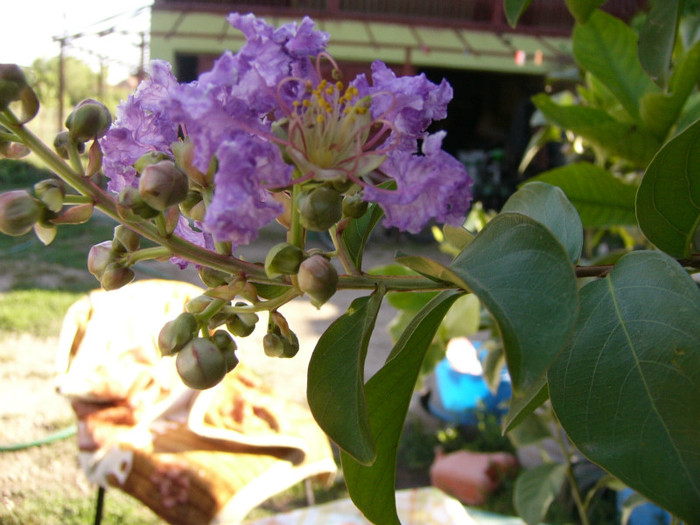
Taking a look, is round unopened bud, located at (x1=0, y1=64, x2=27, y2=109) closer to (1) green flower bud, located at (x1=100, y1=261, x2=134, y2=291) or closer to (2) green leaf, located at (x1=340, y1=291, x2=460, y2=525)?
(1) green flower bud, located at (x1=100, y1=261, x2=134, y2=291)

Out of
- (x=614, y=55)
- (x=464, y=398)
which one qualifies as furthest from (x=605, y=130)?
(x=464, y=398)

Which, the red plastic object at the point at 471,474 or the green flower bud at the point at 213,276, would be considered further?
the red plastic object at the point at 471,474

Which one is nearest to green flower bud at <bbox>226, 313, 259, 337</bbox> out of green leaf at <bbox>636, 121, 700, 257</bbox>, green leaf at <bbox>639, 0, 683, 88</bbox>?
green leaf at <bbox>636, 121, 700, 257</bbox>

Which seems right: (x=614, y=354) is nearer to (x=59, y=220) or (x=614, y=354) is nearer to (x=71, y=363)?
(x=59, y=220)

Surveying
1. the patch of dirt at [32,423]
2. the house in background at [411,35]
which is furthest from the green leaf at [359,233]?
the house in background at [411,35]

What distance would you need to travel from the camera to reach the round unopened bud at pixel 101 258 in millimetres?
515

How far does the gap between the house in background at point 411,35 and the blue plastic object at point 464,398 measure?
413 cm

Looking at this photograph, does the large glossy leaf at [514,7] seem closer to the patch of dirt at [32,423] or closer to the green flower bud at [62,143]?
the green flower bud at [62,143]

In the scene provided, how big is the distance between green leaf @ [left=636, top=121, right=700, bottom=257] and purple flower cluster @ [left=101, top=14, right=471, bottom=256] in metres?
0.19

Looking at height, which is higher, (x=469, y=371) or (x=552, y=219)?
(x=552, y=219)

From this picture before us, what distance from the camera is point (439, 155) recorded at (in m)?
0.50

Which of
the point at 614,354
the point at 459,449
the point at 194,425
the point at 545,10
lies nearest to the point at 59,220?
the point at 614,354

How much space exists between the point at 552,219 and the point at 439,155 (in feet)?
0.57

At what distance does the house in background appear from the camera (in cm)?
744
